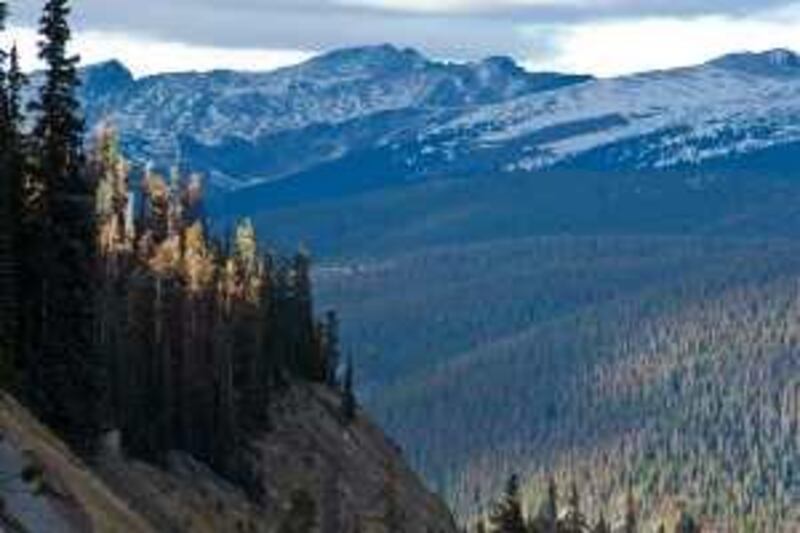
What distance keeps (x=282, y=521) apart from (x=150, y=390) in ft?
38.9

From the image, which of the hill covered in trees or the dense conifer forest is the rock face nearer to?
the hill covered in trees

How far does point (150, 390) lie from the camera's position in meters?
123

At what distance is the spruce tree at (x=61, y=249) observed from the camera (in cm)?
8212

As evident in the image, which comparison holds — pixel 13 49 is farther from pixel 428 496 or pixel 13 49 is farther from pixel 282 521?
pixel 428 496

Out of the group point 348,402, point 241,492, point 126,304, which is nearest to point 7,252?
point 126,304

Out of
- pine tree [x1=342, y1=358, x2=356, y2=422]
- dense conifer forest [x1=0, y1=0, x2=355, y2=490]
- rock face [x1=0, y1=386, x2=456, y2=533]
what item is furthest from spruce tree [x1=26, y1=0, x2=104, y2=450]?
pine tree [x1=342, y1=358, x2=356, y2=422]

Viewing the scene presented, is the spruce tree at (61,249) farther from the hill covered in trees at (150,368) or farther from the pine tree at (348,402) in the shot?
the pine tree at (348,402)

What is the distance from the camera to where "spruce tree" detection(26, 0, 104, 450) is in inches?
3233

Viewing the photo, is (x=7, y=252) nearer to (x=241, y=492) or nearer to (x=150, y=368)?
(x=150, y=368)

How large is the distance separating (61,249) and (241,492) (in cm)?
4960

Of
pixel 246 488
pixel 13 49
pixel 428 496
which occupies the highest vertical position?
pixel 13 49

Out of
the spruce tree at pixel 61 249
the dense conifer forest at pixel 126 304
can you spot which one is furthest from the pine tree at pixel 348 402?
the spruce tree at pixel 61 249

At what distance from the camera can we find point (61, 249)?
82.8m

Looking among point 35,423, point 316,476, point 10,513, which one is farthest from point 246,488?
point 10,513
